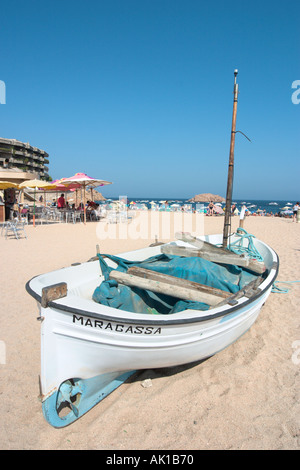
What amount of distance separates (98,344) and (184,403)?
3.65 feet

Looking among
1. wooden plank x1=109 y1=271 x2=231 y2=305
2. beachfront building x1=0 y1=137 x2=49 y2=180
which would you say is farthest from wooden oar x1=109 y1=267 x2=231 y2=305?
beachfront building x1=0 y1=137 x2=49 y2=180

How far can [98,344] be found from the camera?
250cm

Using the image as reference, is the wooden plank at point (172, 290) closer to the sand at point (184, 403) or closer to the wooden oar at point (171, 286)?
the wooden oar at point (171, 286)

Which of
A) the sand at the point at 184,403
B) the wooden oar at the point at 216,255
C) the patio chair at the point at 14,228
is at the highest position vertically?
the wooden oar at the point at 216,255

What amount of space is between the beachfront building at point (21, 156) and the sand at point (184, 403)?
58.5m

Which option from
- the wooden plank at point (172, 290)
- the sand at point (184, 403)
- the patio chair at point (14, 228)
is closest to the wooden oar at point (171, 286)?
the wooden plank at point (172, 290)

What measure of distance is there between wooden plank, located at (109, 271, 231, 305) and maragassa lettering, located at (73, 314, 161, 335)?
2.49 feet

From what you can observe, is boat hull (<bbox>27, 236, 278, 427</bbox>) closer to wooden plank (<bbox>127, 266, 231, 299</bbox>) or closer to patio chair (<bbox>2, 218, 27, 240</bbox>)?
wooden plank (<bbox>127, 266, 231, 299</bbox>)

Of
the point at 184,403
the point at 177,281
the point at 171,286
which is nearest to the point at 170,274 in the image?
the point at 177,281

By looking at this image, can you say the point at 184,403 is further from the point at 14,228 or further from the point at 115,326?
the point at 14,228

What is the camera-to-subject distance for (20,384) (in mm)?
3006

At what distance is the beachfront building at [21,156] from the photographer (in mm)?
60062

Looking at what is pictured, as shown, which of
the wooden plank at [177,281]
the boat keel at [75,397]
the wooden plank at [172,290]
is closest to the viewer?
the boat keel at [75,397]
